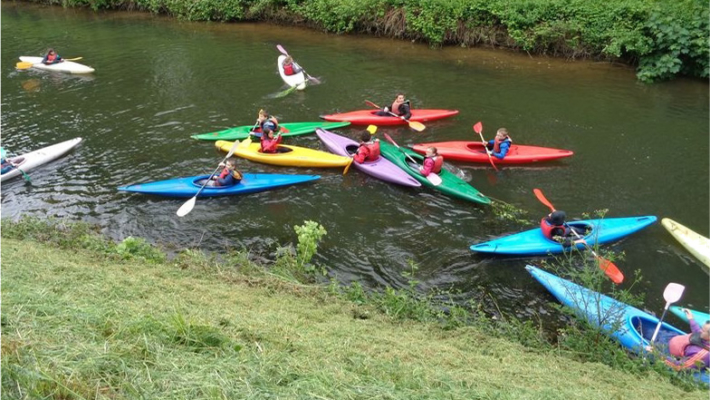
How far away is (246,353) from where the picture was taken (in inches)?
153

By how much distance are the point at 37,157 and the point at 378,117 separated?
288 inches

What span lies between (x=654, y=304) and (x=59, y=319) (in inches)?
275

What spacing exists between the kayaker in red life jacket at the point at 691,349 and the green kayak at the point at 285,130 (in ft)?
27.2

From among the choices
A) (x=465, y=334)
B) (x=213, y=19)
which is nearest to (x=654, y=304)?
(x=465, y=334)

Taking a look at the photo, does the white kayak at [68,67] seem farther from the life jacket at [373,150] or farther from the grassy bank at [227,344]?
the life jacket at [373,150]

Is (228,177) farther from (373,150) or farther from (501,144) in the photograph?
(501,144)

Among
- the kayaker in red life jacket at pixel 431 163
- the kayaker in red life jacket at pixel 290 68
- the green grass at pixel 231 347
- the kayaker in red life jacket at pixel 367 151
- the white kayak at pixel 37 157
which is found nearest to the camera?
the green grass at pixel 231 347

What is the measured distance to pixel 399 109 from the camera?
12562 mm

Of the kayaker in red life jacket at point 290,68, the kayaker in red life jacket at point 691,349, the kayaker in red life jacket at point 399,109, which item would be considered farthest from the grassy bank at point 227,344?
the kayaker in red life jacket at point 290,68

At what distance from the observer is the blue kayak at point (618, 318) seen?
19.4 ft

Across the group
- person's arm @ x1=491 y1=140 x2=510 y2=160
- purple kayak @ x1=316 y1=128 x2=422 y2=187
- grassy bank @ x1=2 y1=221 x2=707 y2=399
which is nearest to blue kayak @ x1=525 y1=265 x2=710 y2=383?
grassy bank @ x1=2 y1=221 x2=707 y2=399

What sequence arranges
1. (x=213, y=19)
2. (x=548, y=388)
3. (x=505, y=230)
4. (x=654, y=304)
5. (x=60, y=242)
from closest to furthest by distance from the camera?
(x=548, y=388), (x=654, y=304), (x=60, y=242), (x=505, y=230), (x=213, y=19)

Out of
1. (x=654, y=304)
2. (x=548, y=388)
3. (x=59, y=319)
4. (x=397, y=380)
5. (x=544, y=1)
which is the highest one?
(x=544, y=1)

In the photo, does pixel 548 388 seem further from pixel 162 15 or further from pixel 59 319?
pixel 162 15
